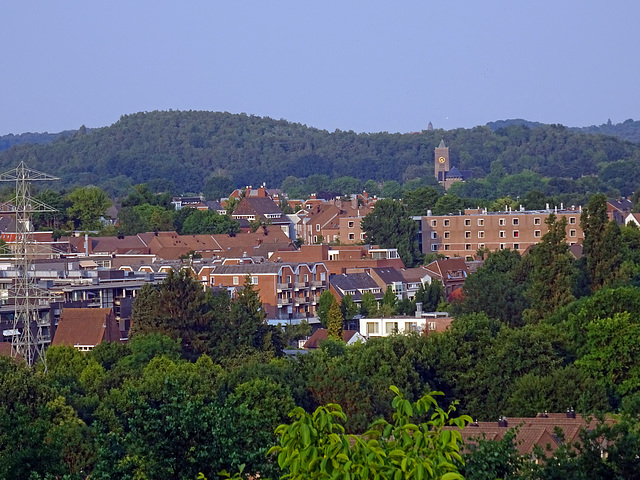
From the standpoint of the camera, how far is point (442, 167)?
650 ft

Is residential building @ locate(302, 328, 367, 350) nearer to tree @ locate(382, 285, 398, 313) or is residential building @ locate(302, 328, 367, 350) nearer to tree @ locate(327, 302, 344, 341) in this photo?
tree @ locate(327, 302, 344, 341)

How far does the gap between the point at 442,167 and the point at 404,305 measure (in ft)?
477

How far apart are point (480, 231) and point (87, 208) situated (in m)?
26.8

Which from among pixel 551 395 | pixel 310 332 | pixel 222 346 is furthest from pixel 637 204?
pixel 551 395

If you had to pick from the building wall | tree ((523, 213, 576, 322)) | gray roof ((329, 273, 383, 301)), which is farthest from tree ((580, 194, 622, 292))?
Answer: the building wall

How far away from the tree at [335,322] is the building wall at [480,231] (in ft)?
95.2

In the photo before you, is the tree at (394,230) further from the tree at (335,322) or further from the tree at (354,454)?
the tree at (354,454)

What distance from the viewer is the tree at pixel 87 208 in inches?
3337

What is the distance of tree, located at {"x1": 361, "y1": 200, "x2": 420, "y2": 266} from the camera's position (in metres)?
73.2

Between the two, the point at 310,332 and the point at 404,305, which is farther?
the point at 404,305

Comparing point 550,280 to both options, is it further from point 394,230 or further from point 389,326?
point 394,230

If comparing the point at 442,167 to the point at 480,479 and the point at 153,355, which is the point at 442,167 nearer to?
the point at 153,355

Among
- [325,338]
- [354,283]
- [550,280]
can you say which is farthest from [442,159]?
[550,280]

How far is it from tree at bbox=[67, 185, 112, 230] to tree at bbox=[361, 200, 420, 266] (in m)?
20.2
